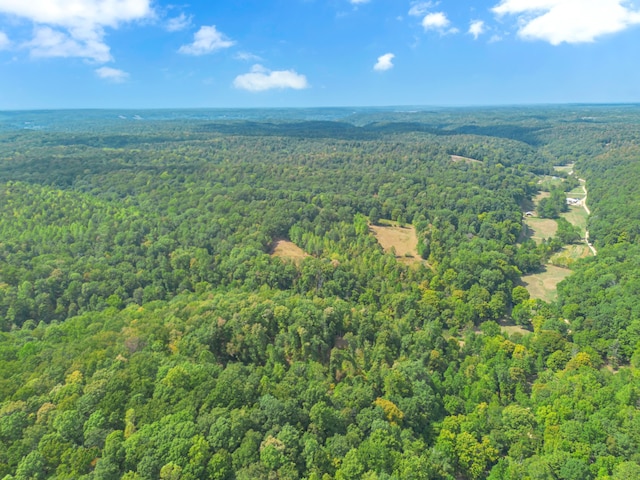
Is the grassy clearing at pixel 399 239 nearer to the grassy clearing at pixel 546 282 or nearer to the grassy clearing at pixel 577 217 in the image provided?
the grassy clearing at pixel 546 282

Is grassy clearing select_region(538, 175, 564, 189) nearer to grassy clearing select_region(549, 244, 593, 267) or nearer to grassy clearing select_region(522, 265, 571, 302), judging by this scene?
grassy clearing select_region(549, 244, 593, 267)

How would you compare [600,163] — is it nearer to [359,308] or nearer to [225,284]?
[359,308]

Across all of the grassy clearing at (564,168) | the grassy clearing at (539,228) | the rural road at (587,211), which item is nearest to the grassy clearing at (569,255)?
the rural road at (587,211)

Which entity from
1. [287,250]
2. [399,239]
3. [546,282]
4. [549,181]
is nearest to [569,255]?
[546,282]

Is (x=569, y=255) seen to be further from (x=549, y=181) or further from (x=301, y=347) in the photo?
(x=549, y=181)

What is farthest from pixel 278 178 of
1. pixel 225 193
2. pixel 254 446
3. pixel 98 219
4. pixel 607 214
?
pixel 254 446

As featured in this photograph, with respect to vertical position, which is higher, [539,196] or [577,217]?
[539,196]
